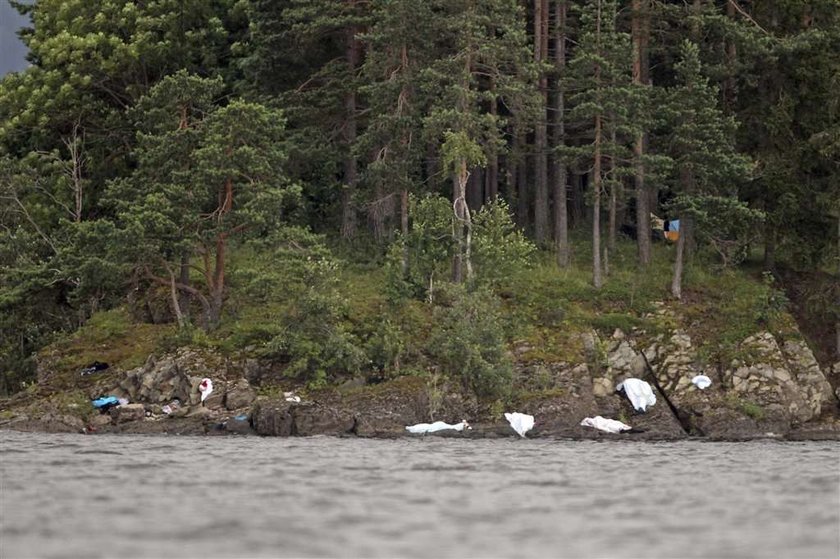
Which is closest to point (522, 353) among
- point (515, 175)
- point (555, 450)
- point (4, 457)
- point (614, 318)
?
point (614, 318)

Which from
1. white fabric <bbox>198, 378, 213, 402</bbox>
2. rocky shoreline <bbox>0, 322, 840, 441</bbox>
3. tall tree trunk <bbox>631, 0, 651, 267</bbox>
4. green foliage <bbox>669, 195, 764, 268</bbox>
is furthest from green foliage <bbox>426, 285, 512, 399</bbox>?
tall tree trunk <bbox>631, 0, 651, 267</bbox>

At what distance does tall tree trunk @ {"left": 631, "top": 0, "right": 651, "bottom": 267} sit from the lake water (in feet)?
60.0

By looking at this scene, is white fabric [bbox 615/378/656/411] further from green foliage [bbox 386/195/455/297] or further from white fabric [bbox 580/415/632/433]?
green foliage [bbox 386/195/455/297]

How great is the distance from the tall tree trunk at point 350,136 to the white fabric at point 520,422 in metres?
13.9

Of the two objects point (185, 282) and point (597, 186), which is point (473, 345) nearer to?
point (597, 186)

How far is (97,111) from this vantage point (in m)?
47.1

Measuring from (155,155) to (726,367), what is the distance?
21295mm

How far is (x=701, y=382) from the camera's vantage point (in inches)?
1432

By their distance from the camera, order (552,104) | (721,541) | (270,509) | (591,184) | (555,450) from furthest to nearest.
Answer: (552,104) < (591,184) < (555,450) < (270,509) < (721,541)

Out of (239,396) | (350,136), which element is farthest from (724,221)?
(239,396)

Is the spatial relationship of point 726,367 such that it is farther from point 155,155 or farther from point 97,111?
point 97,111

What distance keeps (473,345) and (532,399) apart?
2.55 m

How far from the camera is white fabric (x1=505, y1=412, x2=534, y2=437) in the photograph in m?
32.4

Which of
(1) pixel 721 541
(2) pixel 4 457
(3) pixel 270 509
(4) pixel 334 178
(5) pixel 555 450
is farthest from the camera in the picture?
(4) pixel 334 178
